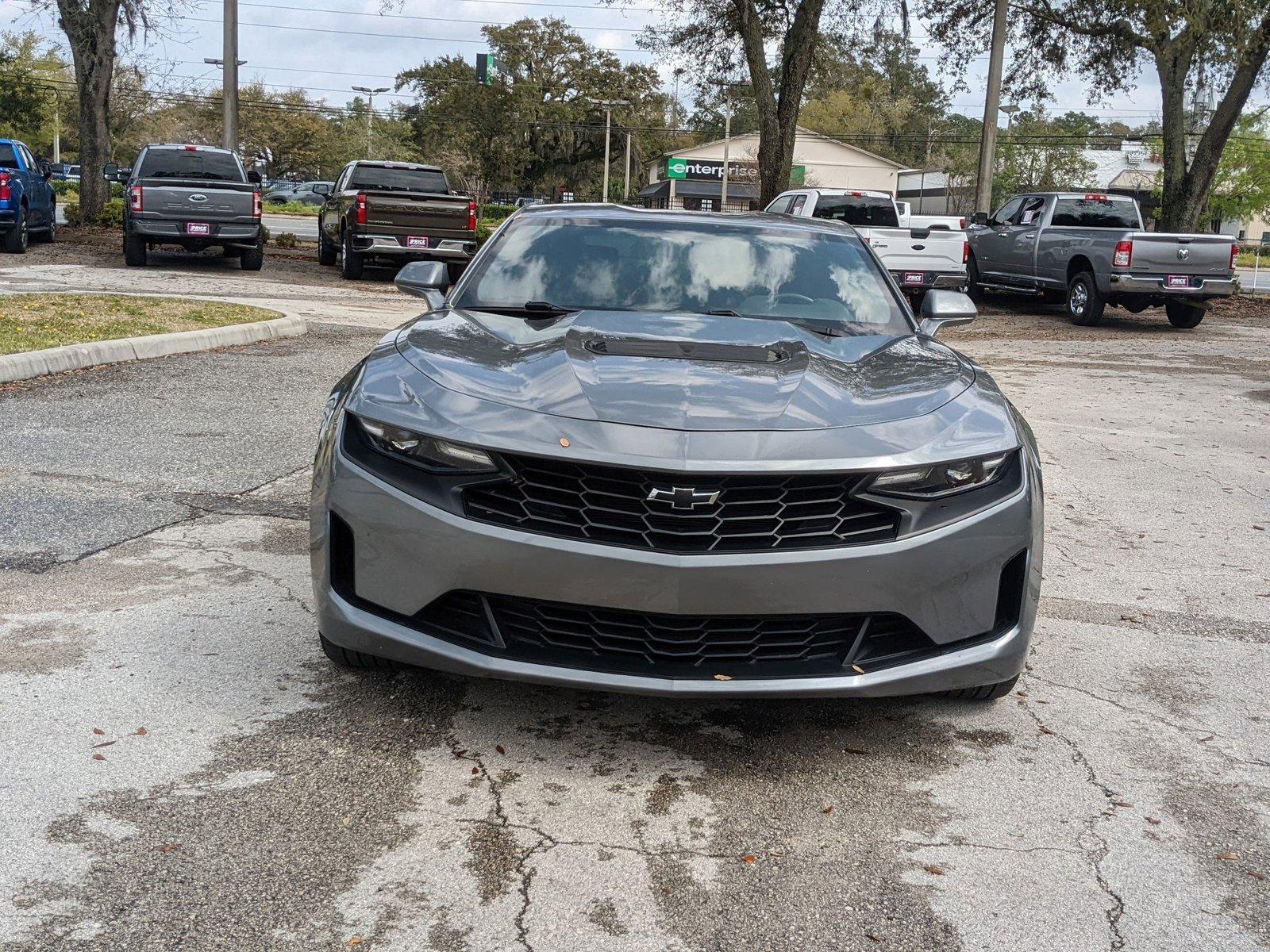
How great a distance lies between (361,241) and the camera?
2164cm

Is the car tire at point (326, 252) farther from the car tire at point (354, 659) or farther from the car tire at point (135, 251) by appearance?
the car tire at point (354, 659)

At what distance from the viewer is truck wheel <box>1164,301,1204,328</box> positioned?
802 inches

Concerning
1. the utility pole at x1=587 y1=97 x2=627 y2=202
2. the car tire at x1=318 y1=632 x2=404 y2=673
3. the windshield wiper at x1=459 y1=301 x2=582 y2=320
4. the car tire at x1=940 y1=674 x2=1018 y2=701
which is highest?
the utility pole at x1=587 y1=97 x2=627 y2=202

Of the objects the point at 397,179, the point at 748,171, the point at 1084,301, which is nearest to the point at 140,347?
the point at 397,179

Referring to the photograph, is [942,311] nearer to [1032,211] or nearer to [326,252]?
[1032,211]

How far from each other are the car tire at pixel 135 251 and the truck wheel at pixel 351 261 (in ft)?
10.8

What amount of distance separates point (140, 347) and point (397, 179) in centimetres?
1339

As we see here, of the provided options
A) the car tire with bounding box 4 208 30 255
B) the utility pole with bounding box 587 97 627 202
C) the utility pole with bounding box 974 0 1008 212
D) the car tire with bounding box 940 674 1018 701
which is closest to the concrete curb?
the car tire with bounding box 940 674 1018 701

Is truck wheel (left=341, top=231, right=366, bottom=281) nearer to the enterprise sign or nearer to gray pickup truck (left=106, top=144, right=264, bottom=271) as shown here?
gray pickup truck (left=106, top=144, right=264, bottom=271)

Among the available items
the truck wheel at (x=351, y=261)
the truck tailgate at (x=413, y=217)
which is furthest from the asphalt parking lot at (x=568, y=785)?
the truck wheel at (x=351, y=261)

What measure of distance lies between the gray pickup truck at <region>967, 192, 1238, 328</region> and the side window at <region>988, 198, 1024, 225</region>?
0.02 meters

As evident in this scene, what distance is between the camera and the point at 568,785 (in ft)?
11.1

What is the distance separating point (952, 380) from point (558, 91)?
81.3m

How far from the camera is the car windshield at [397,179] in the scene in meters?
23.3
